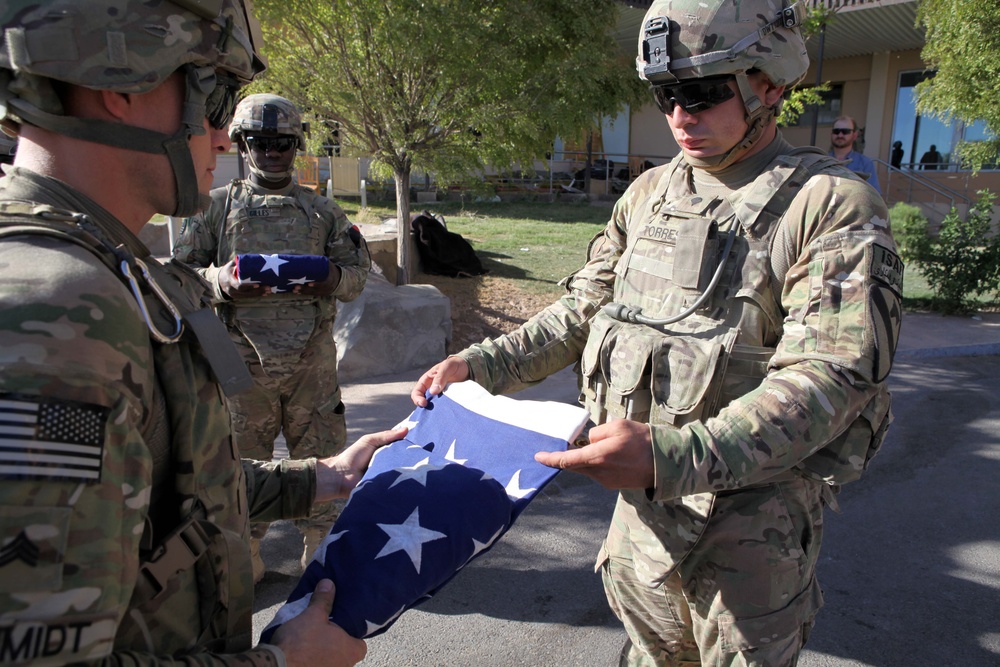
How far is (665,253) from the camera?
7.30 feet

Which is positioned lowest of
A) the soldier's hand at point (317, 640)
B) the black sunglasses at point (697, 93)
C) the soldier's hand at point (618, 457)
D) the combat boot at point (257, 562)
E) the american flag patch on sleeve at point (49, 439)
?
the combat boot at point (257, 562)

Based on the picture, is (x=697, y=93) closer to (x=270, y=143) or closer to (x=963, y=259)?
(x=270, y=143)

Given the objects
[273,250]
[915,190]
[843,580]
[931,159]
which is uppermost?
[931,159]

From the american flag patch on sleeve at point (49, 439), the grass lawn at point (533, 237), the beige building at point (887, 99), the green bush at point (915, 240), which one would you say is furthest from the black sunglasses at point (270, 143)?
the beige building at point (887, 99)

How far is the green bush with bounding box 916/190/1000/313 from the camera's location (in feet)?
31.3

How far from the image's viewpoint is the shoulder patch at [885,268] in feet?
5.95

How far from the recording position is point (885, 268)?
1828mm

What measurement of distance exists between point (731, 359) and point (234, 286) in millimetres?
2501

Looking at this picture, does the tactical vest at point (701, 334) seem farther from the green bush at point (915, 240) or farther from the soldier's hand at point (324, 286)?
the green bush at point (915, 240)

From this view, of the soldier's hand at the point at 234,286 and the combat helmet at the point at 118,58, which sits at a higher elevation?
the combat helmet at the point at 118,58

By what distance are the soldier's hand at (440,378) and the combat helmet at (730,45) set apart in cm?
105

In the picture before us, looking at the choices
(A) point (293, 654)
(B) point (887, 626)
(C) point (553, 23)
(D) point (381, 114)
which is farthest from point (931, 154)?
(A) point (293, 654)

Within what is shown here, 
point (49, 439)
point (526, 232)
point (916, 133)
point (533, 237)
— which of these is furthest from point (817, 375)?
point (916, 133)

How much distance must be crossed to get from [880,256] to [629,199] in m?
0.93
